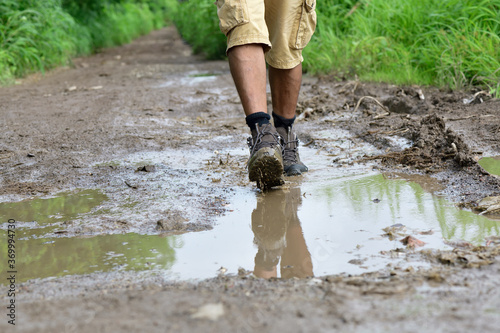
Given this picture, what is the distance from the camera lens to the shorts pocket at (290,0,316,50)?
2502 mm

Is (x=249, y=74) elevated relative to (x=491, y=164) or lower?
elevated

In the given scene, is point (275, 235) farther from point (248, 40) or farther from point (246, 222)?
point (248, 40)

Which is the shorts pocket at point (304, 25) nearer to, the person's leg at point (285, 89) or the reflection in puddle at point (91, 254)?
the person's leg at point (285, 89)

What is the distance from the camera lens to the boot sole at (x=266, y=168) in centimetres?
213

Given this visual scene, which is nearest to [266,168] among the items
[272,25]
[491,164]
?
[272,25]

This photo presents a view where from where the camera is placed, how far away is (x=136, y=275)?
153 cm

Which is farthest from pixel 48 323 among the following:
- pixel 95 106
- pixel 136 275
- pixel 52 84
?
pixel 52 84

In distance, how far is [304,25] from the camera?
8.32 feet

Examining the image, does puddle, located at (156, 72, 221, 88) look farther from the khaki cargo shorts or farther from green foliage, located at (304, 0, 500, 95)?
the khaki cargo shorts

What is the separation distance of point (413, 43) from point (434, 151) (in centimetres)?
297

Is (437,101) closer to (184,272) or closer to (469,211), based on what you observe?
(469,211)

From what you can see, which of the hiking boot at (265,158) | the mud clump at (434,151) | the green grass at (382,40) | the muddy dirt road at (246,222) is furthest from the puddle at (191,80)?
the hiking boot at (265,158)

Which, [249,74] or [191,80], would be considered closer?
[249,74]

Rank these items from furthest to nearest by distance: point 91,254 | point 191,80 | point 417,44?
point 191,80
point 417,44
point 91,254
